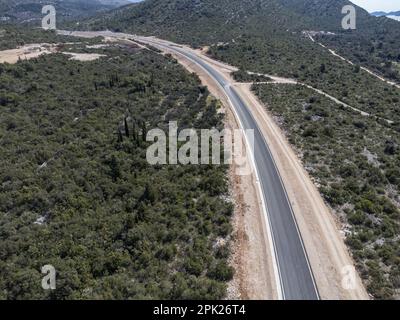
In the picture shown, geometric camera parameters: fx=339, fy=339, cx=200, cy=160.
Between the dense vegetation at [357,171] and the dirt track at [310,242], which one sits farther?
the dense vegetation at [357,171]

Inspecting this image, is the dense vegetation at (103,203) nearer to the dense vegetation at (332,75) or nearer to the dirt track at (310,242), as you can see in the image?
the dirt track at (310,242)

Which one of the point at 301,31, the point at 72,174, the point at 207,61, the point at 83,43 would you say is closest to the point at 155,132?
the point at 72,174

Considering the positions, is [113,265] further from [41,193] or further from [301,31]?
[301,31]

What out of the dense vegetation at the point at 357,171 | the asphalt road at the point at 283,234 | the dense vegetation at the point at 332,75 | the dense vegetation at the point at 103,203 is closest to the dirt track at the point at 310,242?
the asphalt road at the point at 283,234

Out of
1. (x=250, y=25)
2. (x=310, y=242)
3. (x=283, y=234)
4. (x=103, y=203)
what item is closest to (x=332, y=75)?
(x=250, y=25)

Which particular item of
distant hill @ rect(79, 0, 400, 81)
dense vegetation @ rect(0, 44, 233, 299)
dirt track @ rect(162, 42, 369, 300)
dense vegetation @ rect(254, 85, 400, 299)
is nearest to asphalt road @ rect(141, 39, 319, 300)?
dirt track @ rect(162, 42, 369, 300)

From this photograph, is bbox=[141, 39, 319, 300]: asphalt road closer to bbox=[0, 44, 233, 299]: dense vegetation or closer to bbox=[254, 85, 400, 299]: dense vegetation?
bbox=[254, 85, 400, 299]: dense vegetation
